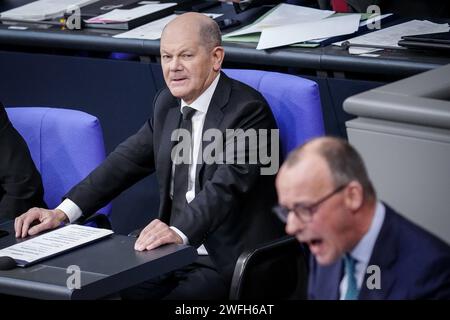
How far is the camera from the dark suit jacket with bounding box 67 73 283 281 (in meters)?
3.18

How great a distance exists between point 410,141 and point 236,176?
1154 millimetres

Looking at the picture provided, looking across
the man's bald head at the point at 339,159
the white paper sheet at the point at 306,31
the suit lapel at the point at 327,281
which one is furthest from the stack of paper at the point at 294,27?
the man's bald head at the point at 339,159

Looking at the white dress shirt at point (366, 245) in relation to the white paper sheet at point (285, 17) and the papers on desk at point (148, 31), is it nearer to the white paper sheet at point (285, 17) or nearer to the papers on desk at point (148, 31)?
the white paper sheet at point (285, 17)

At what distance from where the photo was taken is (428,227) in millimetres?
2121

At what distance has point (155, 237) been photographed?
2.94m

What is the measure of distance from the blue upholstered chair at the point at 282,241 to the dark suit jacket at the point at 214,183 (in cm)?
8

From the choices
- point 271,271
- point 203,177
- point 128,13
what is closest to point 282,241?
point 271,271

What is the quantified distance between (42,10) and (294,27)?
135cm

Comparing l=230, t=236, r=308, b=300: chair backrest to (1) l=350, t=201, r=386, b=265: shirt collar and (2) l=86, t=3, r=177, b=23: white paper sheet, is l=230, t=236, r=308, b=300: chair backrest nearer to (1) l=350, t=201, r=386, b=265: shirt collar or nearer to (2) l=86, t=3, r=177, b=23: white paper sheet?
(1) l=350, t=201, r=386, b=265: shirt collar

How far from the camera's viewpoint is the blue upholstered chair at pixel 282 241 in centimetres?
306

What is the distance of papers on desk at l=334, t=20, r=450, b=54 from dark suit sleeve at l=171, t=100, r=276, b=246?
2.60ft

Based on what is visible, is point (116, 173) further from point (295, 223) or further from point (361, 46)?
point (295, 223)

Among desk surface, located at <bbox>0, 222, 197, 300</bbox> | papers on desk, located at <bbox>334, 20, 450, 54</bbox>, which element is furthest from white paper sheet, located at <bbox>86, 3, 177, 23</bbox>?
desk surface, located at <bbox>0, 222, 197, 300</bbox>
